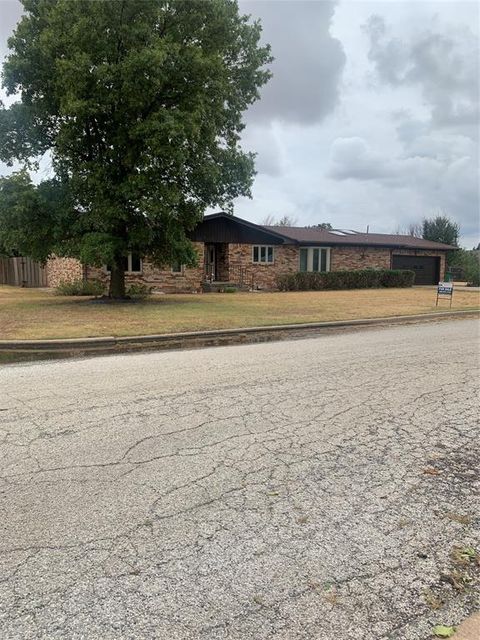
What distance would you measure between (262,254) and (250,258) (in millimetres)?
1032

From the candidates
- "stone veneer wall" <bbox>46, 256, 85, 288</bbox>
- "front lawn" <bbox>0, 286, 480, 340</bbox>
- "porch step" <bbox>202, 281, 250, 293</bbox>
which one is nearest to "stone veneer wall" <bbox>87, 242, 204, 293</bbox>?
"porch step" <bbox>202, 281, 250, 293</bbox>

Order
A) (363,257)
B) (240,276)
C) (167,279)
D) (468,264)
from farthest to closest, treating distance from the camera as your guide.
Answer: (468,264) < (363,257) < (240,276) < (167,279)

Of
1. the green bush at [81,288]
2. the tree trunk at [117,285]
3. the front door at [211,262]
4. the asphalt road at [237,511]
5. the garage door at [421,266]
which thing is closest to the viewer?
the asphalt road at [237,511]

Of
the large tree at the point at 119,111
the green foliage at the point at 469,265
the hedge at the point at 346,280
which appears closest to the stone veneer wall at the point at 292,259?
the hedge at the point at 346,280

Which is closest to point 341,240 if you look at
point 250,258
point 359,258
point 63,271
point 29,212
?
point 359,258

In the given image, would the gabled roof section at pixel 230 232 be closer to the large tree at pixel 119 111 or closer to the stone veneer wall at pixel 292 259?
the stone veneer wall at pixel 292 259

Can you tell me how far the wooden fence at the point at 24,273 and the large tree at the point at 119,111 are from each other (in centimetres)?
1360

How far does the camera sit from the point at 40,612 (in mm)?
2316

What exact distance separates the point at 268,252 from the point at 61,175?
1558cm

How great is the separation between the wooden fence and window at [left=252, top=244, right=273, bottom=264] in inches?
502

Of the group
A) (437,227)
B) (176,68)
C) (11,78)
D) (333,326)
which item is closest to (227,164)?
(176,68)

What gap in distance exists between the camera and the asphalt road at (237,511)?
234 centimetres

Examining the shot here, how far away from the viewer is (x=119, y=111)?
53.9 feet

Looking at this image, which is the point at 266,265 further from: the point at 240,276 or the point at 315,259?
the point at 315,259
